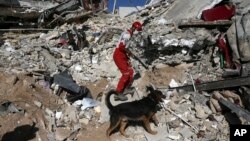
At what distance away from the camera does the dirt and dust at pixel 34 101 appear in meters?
7.54

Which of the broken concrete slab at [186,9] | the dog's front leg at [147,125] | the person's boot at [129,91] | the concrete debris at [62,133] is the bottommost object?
the concrete debris at [62,133]

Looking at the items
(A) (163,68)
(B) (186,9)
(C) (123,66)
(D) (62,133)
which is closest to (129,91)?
(C) (123,66)

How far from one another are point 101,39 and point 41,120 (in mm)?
4561

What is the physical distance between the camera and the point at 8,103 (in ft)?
26.8

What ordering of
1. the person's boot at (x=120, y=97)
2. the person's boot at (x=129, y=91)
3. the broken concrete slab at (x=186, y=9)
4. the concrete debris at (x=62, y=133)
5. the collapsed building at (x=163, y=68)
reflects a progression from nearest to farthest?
the concrete debris at (x=62, y=133) → the collapsed building at (x=163, y=68) → the person's boot at (x=120, y=97) → the person's boot at (x=129, y=91) → the broken concrete slab at (x=186, y=9)

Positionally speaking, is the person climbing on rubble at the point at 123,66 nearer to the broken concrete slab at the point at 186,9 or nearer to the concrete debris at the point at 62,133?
the concrete debris at the point at 62,133

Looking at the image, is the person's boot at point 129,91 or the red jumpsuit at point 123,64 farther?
the person's boot at point 129,91

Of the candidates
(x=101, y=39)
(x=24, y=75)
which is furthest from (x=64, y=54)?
(x=24, y=75)

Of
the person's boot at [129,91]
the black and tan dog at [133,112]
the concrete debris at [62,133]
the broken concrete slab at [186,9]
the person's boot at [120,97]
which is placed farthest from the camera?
the broken concrete slab at [186,9]

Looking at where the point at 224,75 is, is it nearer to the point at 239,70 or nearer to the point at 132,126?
the point at 239,70

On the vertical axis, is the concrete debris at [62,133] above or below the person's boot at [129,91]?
below

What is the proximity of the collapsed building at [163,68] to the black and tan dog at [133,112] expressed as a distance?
32 cm

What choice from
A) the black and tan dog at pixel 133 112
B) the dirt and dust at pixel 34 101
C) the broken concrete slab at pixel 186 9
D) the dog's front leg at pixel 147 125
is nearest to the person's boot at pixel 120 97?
the dirt and dust at pixel 34 101

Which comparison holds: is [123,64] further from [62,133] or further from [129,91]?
[62,133]
